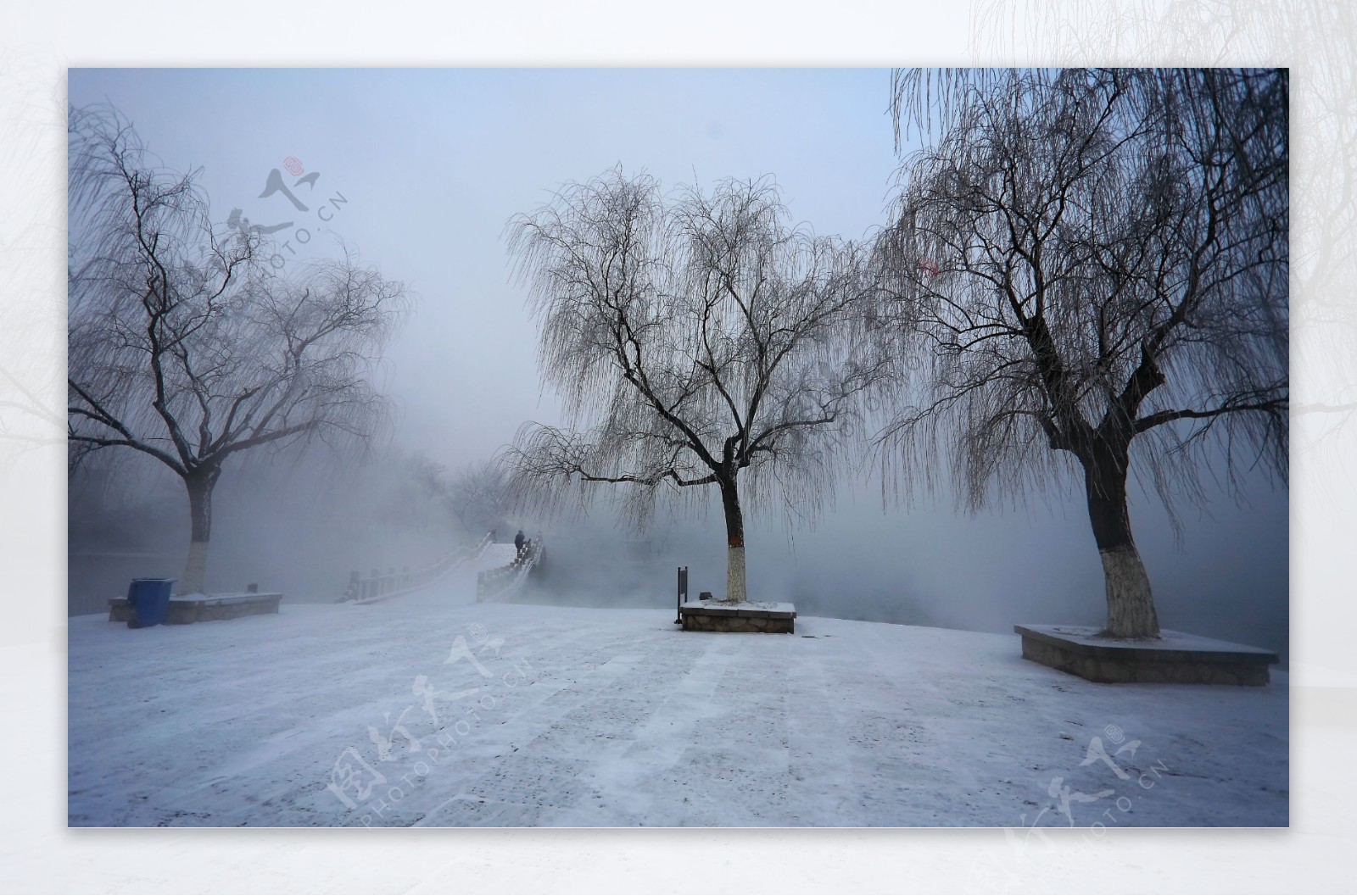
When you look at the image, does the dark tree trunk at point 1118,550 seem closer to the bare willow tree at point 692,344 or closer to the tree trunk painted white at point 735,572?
the bare willow tree at point 692,344

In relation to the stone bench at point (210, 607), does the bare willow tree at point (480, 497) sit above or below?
above

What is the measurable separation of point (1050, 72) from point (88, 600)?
452 centimetres

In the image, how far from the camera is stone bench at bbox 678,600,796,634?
148 inches

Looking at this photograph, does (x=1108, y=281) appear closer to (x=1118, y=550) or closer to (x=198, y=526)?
(x=1118, y=550)

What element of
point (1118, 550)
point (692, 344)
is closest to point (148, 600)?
point (692, 344)

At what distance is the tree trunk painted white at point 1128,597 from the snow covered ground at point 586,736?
0.23 meters

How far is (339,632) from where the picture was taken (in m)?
3.19

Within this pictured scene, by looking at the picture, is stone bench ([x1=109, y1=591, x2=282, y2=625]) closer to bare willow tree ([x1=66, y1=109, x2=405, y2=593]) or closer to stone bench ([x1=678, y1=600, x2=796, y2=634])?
bare willow tree ([x1=66, y1=109, x2=405, y2=593])

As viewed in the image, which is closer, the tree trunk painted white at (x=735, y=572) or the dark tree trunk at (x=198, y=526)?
the dark tree trunk at (x=198, y=526)

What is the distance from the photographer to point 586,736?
9.22 ft

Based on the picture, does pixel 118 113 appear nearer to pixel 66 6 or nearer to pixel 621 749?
pixel 66 6

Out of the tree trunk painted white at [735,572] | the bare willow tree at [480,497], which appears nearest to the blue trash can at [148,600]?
the bare willow tree at [480,497]

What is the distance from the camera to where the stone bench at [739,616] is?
376 cm

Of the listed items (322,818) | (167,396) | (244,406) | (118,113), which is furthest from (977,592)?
(118,113)
